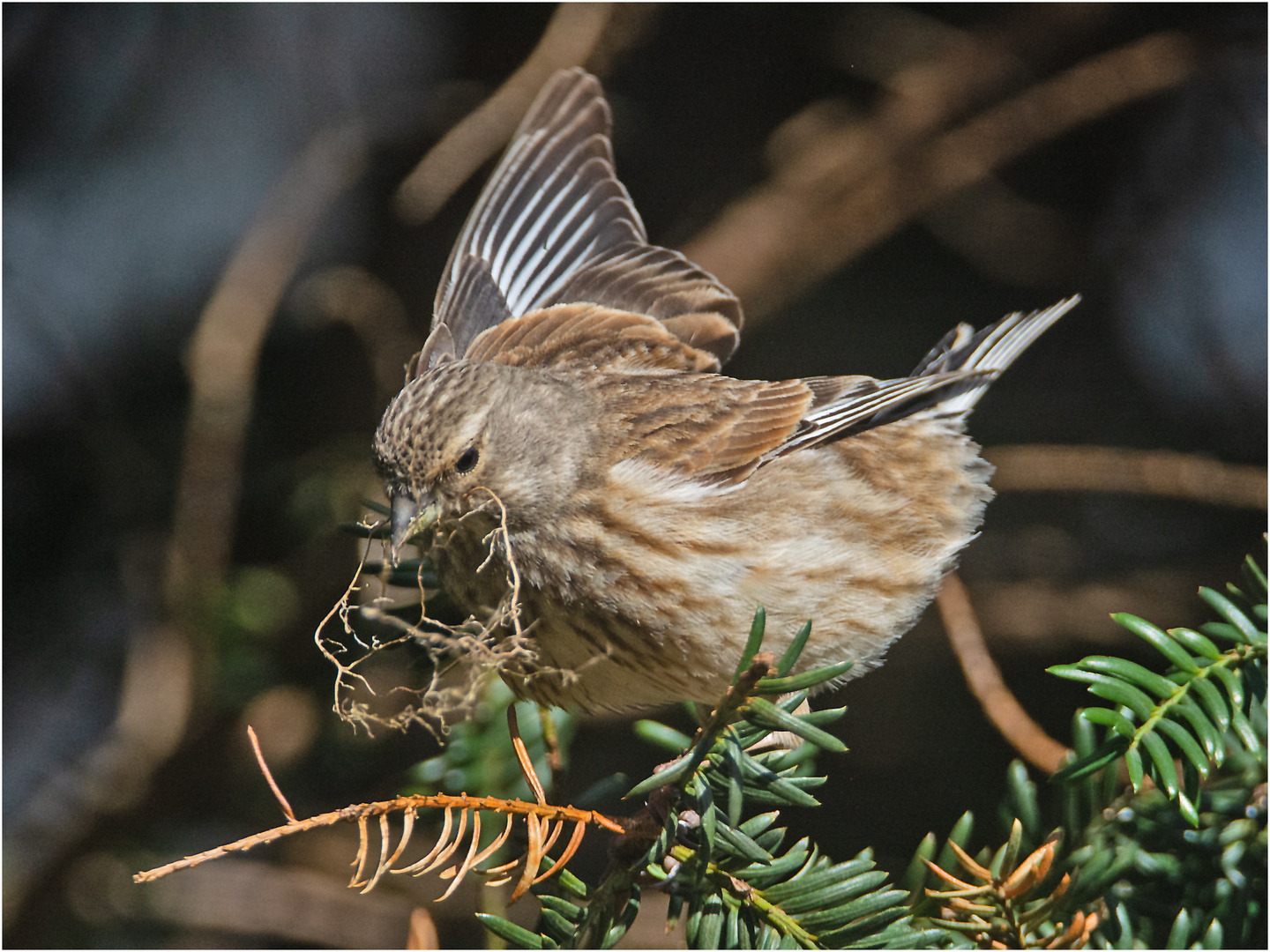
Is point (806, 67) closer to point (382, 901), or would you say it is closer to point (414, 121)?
point (414, 121)

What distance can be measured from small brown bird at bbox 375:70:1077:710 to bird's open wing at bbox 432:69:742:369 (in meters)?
0.02

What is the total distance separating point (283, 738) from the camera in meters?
2.26

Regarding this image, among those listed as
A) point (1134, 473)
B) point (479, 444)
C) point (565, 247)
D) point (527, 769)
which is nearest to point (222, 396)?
point (565, 247)

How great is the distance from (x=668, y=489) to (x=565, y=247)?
92cm

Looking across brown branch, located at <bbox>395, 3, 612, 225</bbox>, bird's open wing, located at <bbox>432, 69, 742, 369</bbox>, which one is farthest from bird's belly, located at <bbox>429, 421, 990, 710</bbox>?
brown branch, located at <bbox>395, 3, 612, 225</bbox>

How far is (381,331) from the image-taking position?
2.62 meters

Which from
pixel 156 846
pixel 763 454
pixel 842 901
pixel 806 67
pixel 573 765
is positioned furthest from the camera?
pixel 806 67

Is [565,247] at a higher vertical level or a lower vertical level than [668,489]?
higher

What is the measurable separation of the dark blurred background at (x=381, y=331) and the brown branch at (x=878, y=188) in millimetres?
13

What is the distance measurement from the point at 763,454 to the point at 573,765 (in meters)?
1.32

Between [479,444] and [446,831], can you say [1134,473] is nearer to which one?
[479,444]

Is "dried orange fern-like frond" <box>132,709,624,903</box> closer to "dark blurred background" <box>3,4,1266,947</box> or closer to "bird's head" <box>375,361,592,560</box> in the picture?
"bird's head" <box>375,361,592,560</box>

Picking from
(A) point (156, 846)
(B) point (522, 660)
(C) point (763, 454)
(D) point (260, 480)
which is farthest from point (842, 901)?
Answer: (D) point (260, 480)

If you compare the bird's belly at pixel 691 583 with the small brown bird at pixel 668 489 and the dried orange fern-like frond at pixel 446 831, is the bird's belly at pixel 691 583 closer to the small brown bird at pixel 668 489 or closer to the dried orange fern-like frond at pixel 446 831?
the small brown bird at pixel 668 489
